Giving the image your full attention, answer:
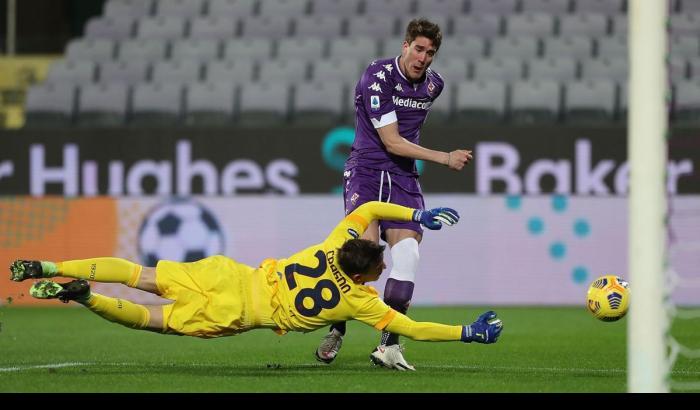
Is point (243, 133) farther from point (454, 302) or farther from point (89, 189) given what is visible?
point (454, 302)

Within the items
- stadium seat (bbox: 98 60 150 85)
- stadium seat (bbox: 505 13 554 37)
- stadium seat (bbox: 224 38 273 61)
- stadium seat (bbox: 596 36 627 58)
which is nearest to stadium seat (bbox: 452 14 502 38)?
stadium seat (bbox: 505 13 554 37)

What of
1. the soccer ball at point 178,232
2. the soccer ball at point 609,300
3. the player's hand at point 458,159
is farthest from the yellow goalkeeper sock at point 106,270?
the soccer ball at point 178,232

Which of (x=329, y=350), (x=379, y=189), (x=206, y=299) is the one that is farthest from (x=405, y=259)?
(x=206, y=299)

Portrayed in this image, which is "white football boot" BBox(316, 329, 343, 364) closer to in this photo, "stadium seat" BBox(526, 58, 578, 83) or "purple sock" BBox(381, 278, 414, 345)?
"purple sock" BBox(381, 278, 414, 345)

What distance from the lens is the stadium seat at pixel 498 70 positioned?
46.7ft

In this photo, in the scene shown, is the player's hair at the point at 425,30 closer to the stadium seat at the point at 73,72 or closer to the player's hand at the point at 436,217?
the player's hand at the point at 436,217

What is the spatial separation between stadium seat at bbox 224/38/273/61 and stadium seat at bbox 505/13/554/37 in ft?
9.70

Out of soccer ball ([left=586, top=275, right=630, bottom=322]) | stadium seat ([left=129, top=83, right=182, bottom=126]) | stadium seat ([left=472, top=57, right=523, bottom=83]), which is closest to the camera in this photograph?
soccer ball ([left=586, top=275, right=630, bottom=322])

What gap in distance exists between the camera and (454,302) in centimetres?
1312

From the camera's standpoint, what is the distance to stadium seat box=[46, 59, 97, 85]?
14.8m

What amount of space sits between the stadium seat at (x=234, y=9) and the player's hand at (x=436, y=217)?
9.82 metres

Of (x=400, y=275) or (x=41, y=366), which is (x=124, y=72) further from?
(x=400, y=275)
